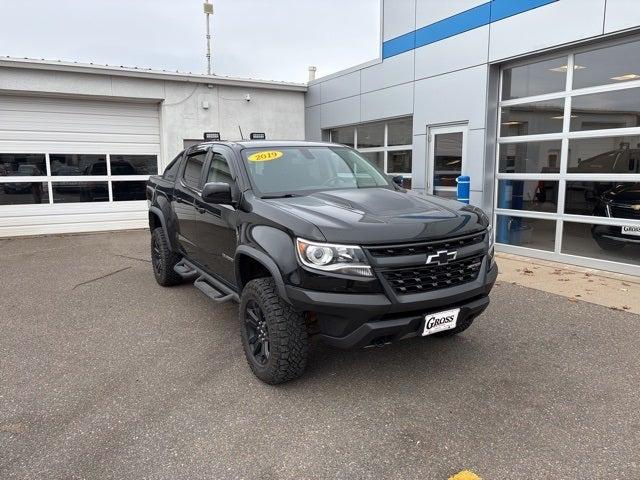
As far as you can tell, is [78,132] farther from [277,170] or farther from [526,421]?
[526,421]

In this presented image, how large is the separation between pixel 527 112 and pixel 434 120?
75.3 inches

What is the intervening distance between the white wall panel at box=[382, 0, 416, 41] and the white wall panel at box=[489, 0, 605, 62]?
2116mm

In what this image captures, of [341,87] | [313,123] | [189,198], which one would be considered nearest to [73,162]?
[313,123]

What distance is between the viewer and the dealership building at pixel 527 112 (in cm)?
649

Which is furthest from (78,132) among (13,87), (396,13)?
(396,13)

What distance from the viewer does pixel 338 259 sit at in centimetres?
296

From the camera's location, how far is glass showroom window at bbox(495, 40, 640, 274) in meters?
6.44

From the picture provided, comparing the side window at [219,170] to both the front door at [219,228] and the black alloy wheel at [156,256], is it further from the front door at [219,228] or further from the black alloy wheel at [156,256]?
the black alloy wheel at [156,256]

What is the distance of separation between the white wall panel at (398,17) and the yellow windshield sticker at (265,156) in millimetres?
6540

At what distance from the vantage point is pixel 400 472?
2.52 m

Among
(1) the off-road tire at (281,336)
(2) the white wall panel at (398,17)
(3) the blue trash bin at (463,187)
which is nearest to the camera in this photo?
(1) the off-road tire at (281,336)

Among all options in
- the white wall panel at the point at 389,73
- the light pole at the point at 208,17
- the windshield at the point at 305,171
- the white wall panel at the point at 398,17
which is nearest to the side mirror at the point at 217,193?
the windshield at the point at 305,171

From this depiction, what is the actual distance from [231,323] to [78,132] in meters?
8.77

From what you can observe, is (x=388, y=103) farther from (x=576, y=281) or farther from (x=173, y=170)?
(x=173, y=170)
